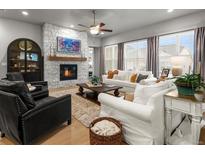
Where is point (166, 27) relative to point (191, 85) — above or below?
above

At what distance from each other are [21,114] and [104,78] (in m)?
4.72

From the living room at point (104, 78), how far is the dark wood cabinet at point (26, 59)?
0.03m

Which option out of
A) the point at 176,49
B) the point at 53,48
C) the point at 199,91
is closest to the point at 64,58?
the point at 53,48

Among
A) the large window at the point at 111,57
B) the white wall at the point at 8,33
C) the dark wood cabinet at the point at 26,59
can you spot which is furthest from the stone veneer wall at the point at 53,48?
the large window at the point at 111,57

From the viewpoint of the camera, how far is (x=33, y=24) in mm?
5770

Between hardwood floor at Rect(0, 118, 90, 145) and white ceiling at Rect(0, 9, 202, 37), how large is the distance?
351cm

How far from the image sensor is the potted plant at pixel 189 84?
1.58 metres

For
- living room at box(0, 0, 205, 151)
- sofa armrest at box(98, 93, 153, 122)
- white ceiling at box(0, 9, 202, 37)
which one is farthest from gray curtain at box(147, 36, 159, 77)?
sofa armrest at box(98, 93, 153, 122)

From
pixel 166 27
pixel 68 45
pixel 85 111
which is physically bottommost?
pixel 85 111

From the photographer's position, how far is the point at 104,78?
20.5 ft

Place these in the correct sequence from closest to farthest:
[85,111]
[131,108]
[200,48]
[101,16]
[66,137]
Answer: [131,108]
[66,137]
[85,111]
[200,48]
[101,16]

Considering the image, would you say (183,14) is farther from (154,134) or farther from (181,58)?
(154,134)

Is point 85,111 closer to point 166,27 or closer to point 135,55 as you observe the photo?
point 166,27
